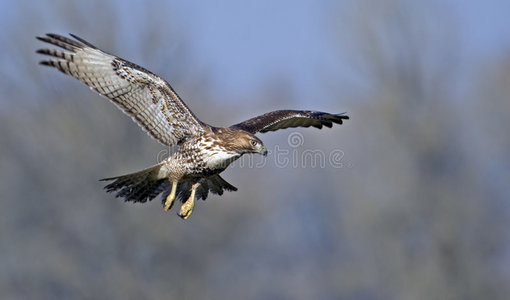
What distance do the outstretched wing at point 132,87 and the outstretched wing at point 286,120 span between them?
0.71 meters

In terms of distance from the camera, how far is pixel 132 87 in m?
10.4

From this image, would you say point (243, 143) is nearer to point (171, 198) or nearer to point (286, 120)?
point (171, 198)

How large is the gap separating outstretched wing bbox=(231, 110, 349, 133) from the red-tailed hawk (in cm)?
5

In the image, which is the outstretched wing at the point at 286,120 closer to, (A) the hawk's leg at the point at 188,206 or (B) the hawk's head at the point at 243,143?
(B) the hawk's head at the point at 243,143

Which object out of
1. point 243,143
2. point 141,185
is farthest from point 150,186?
point 243,143

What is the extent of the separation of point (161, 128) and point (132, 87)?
2.01 ft

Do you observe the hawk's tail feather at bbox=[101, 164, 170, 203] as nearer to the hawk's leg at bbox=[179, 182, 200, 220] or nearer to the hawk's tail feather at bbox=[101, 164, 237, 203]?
the hawk's tail feather at bbox=[101, 164, 237, 203]

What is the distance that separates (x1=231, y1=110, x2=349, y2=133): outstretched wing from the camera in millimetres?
11055

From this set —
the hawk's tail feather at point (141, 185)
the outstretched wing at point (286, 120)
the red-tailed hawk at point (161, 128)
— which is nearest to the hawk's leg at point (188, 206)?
the red-tailed hawk at point (161, 128)

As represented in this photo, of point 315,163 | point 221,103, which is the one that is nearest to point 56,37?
point 221,103

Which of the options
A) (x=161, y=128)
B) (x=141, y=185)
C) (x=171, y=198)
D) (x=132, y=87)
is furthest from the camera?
(x=141, y=185)

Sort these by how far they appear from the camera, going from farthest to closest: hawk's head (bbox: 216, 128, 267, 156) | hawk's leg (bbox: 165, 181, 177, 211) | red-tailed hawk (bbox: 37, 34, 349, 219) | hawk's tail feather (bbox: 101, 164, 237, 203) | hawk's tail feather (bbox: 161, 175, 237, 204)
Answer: hawk's tail feather (bbox: 161, 175, 237, 204) → hawk's tail feather (bbox: 101, 164, 237, 203) → hawk's leg (bbox: 165, 181, 177, 211) → red-tailed hawk (bbox: 37, 34, 349, 219) → hawk's head (bbox: 216, 128, 267, 156)

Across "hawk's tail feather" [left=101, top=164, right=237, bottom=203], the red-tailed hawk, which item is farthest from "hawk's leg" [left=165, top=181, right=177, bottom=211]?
"hawk's tail feather" [left=101, top=164, right=237, bottom=203]

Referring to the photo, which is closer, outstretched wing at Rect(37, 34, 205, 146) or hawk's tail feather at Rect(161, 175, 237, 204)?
outstretched wing at Rect(37, 34, 205, 146)
